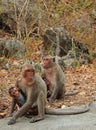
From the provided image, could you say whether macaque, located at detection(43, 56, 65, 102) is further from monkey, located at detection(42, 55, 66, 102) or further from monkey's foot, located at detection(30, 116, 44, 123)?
monkey's foot, located at detection(30, 116, 44, 123)

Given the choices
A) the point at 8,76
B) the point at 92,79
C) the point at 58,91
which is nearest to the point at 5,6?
the point at 8,76

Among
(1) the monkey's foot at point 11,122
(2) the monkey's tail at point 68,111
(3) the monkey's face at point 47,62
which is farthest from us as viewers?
(3) the monkey's face at point 47,62

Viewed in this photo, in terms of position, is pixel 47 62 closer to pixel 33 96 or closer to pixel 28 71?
pixel 33 96

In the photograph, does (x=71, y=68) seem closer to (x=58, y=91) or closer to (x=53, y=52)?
(x=53, y=52)

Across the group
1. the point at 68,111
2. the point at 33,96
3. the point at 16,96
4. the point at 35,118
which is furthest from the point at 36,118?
the point at 68,111

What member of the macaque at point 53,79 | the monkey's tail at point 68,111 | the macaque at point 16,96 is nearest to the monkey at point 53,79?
the macaque at point 53,79

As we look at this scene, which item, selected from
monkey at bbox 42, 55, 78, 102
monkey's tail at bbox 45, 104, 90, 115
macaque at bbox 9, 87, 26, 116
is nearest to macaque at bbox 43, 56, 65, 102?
monkey at bbox 42, 55, 78, 102

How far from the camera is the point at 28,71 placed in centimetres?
588

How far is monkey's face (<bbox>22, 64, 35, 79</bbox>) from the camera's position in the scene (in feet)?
19.1

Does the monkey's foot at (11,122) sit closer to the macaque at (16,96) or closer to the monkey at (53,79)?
the macaque at (16,96)

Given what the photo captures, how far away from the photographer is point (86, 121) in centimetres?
589

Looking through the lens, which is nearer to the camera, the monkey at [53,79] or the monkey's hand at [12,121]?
the monkey's hand at [12,121]

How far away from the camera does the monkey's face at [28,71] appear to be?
5832 mm

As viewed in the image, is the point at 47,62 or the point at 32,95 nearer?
the point at 32,95
